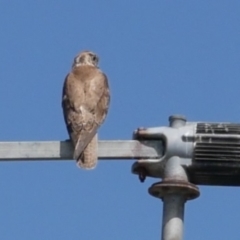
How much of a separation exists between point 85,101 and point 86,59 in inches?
72.5

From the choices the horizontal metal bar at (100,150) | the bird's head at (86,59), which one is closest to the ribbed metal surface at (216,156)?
the horizontal metal bar at (100,150)

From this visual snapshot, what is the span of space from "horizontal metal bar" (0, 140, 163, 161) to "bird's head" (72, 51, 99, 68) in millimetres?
5006

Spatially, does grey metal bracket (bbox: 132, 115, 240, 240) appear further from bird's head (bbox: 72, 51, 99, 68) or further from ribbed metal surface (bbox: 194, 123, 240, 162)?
bird's head (bbox: 72, 51, 99, 68)

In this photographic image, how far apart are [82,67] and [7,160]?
4947 millimetres

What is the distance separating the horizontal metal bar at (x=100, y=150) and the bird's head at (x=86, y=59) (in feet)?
16.4

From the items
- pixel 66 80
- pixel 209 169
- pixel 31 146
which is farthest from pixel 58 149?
pixel 66 80

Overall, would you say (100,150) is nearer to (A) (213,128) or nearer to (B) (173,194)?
(B) (173,194)

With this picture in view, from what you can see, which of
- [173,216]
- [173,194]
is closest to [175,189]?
[173,194]

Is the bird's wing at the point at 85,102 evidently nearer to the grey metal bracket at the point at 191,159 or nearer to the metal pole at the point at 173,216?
the grey metal bracket at the point at 191,159

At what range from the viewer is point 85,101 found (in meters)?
7.69

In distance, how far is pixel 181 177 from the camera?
4023mm

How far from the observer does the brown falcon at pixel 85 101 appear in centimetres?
686

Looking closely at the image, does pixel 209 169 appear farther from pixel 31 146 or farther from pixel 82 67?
pixel 82 67

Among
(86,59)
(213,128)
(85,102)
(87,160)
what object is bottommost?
(213,128)
